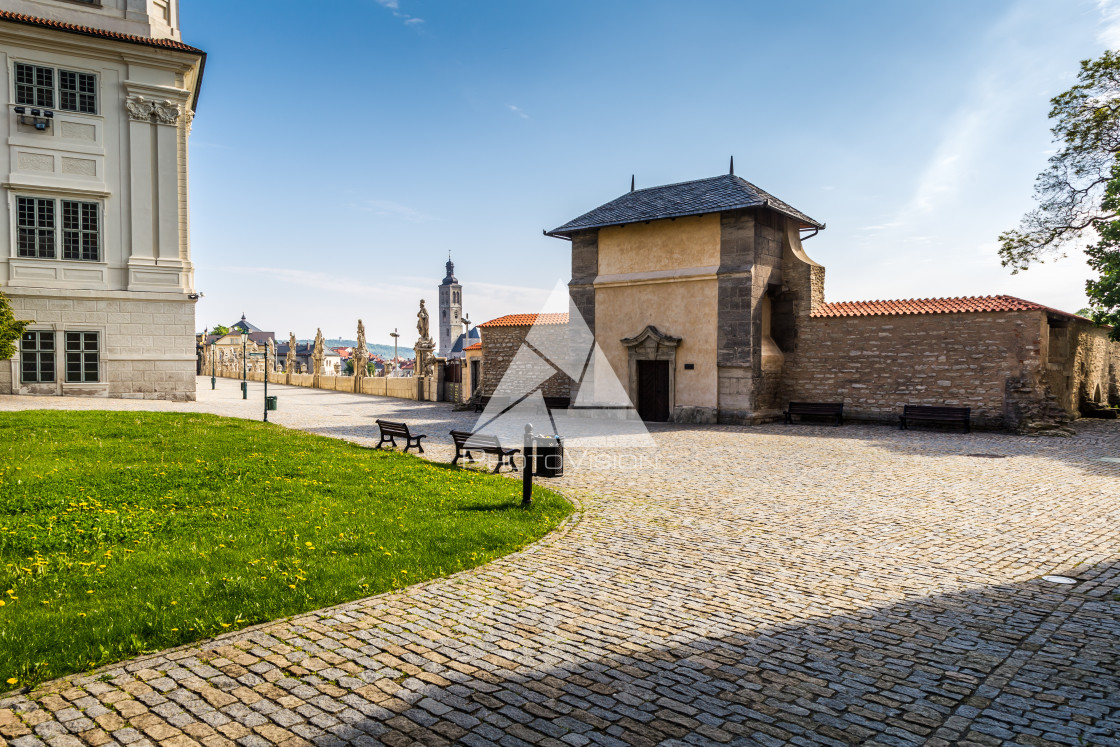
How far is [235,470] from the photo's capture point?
10711 mm

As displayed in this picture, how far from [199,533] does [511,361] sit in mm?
22139

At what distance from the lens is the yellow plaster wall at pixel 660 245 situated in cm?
2427

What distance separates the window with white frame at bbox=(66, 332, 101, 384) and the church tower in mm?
131871

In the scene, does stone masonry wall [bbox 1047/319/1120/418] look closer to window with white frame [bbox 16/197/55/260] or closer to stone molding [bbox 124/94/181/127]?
stone molding [bbox 124/94/181/127]

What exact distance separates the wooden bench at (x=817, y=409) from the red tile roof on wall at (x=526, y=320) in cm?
923

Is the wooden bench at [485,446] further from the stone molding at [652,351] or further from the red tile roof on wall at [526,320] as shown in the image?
the red tile roof on wall at [526,320]

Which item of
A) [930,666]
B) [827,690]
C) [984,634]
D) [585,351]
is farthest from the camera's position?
[585,351]

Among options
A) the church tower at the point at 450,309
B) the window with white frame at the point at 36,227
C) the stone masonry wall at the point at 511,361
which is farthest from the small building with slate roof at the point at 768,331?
the church tower at the point at 450,309

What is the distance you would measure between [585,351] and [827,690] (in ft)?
74.6

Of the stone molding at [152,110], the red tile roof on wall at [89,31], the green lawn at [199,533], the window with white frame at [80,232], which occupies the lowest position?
the green lawn at [199,533]

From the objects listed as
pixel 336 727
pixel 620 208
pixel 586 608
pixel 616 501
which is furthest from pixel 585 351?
pixel 336 727

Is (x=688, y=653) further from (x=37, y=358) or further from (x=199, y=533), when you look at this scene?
(x=37, y=358)

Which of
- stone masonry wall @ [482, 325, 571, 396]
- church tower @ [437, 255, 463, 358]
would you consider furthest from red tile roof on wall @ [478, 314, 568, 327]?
church tower @ [437, 255, 463, 358]

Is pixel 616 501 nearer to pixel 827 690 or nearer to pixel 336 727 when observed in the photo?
pixel 827 690
